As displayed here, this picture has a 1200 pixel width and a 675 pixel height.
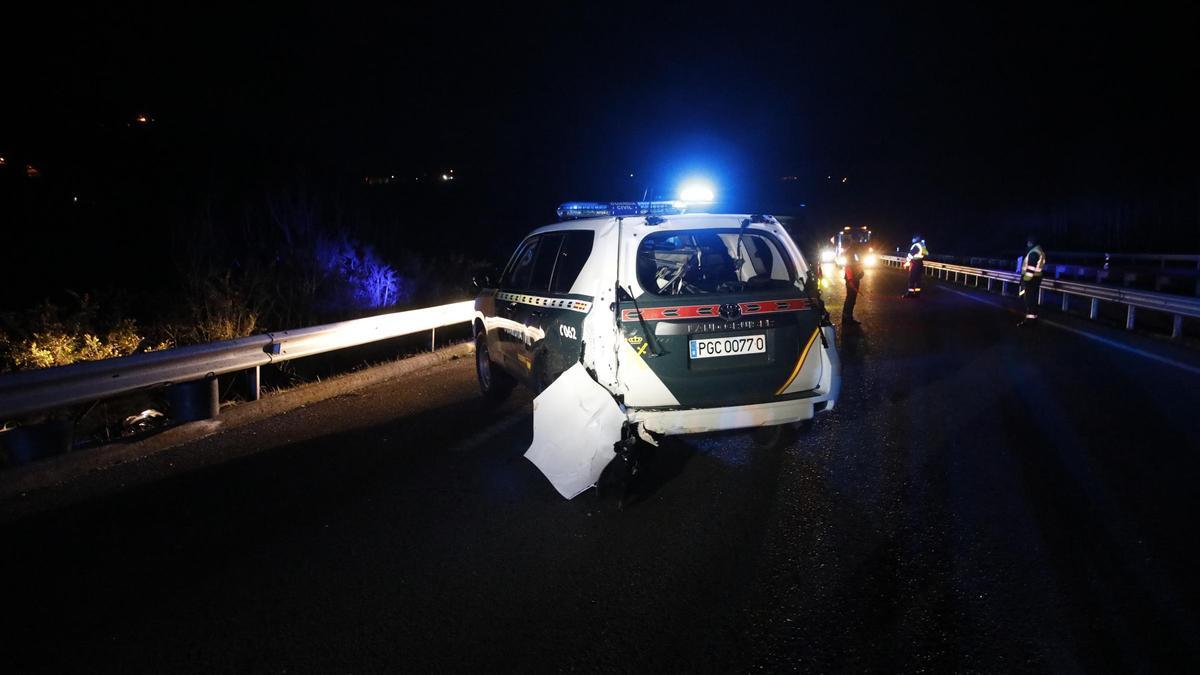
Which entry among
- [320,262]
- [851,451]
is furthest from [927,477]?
[320,262]

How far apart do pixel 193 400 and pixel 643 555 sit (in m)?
4.81

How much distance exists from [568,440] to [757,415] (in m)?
1.28

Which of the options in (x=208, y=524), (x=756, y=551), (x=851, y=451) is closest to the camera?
(x=756, y=551)

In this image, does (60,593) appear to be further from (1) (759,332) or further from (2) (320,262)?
(2) (320,262)

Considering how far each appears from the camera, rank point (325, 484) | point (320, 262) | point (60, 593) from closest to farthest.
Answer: point (60, 593), point (325, 484), point (320, 262)

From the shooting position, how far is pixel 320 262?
1258 centimetres

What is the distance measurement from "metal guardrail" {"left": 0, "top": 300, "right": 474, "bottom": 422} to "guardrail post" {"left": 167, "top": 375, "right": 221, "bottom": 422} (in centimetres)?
6

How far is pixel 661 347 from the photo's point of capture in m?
4.68

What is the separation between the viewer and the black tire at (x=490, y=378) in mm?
7328

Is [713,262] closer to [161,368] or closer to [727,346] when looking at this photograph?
[727,346]

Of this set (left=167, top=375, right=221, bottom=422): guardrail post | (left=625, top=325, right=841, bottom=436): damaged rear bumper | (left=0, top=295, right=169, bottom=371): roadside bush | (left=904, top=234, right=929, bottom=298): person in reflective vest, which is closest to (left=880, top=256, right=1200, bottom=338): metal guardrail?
(left=904, top=234, right=929, bottom=298): person in reflective vest

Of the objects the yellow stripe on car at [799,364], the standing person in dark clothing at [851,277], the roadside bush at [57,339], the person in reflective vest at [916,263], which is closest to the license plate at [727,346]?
the yellow stripe on car at [799,364]

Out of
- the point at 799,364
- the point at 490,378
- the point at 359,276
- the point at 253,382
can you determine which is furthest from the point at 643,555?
the point at 359,276

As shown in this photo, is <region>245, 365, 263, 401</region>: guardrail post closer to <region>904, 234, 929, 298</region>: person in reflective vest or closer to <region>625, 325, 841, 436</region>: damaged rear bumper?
<region>625, 325, 841, 436</region>: damaged rear bumper
